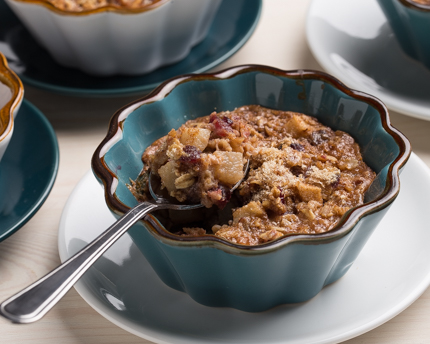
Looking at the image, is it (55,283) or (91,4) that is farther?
(91,4)

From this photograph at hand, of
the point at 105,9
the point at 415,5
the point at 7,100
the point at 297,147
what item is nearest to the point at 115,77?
the point at 105,9

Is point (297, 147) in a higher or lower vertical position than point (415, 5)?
lower

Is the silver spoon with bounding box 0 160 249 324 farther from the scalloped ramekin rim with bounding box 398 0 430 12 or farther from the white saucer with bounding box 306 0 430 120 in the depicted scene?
the scalloped ramekin rim with bounding box 398 0 430 12

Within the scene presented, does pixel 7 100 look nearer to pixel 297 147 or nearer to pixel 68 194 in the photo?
pixel 68 194

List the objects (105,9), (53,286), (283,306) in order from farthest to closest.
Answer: (105,9) < (283,306) < (53,286)

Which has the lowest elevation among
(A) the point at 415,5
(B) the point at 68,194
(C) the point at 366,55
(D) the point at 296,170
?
(B) the point at 68,194

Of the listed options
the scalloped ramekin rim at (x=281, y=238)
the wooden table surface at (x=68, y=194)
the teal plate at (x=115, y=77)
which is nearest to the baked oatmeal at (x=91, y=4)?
the teal plate at (x=115, y=77)

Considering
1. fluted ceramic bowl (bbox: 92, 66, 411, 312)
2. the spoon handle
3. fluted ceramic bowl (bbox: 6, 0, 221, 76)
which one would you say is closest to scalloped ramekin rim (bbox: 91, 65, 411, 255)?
fluted ceramic bowl (bbox: 92, 66, 411, 312)

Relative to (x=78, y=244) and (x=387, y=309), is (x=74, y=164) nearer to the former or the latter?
(x=78, y=244)
